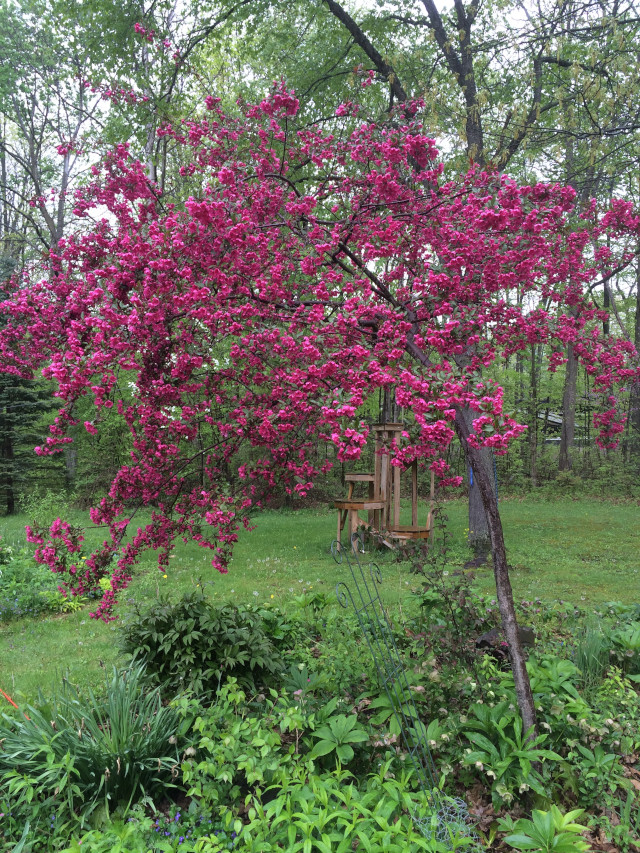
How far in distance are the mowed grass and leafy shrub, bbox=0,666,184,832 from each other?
54 cm

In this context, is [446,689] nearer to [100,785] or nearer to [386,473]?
[100,785]

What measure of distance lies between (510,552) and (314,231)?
6.66 m

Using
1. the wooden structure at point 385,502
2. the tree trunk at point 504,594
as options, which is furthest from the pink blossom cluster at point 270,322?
the wooden structure at point 385,502

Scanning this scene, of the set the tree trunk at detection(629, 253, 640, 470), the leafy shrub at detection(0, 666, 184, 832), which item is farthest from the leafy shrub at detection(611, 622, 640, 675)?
the tree trunk at detection(629, 253, 640, 470)

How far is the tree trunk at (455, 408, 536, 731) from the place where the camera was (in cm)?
262

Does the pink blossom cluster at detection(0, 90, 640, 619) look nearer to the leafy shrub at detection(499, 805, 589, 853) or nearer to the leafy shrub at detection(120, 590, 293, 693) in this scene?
the leafy shrub at detection(120, 590, 293, 693)

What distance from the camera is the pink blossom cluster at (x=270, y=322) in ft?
8.91

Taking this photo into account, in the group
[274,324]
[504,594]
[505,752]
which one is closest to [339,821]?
[505,752]

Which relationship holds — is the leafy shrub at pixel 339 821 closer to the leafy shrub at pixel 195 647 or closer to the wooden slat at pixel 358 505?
the leafy shrub at pixel 195 647

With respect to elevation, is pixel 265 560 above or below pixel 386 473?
below

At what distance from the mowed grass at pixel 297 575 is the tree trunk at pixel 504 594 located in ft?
4.44

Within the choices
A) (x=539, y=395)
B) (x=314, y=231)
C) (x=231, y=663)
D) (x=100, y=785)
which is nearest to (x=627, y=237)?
(x=314, y=231)

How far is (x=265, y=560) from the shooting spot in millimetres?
7938

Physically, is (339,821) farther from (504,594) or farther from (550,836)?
(504,594)
